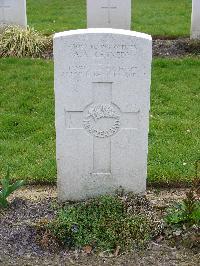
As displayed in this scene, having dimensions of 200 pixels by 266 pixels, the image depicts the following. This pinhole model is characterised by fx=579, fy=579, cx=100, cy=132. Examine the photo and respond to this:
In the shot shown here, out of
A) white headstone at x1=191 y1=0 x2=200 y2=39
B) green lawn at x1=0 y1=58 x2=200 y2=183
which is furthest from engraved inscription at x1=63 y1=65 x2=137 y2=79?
white headstone at x1=191 y1=0 x2=200 y2=39

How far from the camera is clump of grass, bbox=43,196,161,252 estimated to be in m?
4.24

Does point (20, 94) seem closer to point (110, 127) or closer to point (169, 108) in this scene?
point (169, 108)

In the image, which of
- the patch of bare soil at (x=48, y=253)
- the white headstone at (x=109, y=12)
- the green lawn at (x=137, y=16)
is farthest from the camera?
the green lawn at (x=137, y=16)

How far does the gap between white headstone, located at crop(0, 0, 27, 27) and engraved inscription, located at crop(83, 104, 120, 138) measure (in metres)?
6.74

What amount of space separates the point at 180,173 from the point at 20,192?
1507 millimetres

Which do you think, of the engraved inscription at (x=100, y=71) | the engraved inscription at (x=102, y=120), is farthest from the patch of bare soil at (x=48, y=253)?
the engraved inscription at (x=100, y=71)

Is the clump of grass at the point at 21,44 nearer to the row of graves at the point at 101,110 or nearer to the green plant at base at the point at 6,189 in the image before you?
the row of graves at the point at 101,110

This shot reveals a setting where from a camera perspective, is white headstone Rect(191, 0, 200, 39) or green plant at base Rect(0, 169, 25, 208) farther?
white headstone Rect(191, 0, 200, 39)

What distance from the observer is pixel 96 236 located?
4.27 meters

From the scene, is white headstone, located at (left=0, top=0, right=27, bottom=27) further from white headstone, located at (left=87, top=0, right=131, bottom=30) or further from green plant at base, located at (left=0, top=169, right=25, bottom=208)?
green plant at base, located at (left=0, top=169, right=25, bottom=208)

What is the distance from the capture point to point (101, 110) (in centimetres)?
456

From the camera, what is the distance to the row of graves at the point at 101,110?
4.36 metres

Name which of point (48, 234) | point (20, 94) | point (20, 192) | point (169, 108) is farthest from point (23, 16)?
point (48, 234)

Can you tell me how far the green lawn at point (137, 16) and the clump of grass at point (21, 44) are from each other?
162 centimetres
